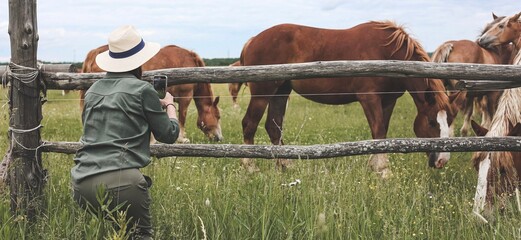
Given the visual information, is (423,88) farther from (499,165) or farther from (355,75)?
(355,75)

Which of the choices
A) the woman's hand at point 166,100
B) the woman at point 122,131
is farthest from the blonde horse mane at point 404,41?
the woman at point 122,131

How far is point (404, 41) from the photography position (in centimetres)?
836

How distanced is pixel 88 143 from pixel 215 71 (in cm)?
147

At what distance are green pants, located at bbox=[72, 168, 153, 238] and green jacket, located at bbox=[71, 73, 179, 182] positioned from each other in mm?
42

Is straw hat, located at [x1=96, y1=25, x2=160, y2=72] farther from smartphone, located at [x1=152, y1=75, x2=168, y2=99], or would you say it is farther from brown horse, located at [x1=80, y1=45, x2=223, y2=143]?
brown horse, located at [x1=80, y1=45, x2=223, y2=143]

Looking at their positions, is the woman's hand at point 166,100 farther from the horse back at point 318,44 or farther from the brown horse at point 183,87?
the brown horse at point 183,87

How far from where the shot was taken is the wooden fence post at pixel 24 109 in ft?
14.8

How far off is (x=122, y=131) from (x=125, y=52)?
0.49 m

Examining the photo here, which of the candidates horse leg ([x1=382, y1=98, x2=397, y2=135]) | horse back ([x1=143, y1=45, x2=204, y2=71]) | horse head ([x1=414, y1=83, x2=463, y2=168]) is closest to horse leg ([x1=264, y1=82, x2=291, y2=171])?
horse leg ([x1=382, y1=98, x2=397, y2=135])

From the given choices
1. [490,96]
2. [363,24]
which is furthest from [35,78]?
[490,96]

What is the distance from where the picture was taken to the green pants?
139 inches

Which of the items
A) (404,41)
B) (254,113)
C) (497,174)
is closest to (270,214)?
(497,174)

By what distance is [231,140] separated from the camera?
11.5 m

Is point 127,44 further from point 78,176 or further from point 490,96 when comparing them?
point 490,96
